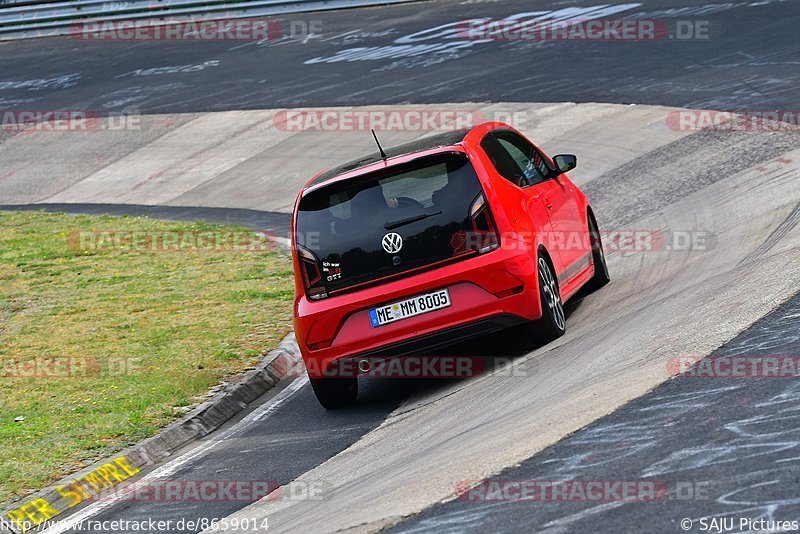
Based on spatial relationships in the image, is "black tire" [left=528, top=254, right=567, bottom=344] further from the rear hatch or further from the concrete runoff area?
the rear hatch

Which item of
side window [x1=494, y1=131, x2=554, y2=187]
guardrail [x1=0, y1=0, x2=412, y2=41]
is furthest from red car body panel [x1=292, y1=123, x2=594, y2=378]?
guardrail [x1=0, y1=0, x2=412, y2=41]

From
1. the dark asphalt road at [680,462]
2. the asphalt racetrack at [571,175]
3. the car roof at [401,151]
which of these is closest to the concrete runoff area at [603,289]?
the asphalt racetrack at [571,175]

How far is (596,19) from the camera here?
80.2 feet

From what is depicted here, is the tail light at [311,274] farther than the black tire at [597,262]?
No

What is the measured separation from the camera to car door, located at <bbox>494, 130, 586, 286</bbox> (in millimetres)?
10102

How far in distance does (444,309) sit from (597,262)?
105 inches

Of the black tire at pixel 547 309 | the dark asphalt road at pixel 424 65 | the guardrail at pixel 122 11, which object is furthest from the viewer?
the guardrail at pixel 122 11

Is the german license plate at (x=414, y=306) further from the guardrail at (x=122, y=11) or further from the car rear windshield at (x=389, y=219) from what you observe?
the guardrail at (x=122, y=11)

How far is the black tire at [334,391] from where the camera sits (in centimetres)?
930

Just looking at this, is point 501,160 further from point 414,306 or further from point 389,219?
point 414,306

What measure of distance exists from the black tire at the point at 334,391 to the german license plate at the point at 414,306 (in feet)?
2.15

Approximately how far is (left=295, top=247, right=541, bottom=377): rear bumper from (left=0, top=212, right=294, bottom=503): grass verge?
→ 5.22ft

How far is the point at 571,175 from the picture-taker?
16.6m

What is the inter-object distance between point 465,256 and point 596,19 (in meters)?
16.5
